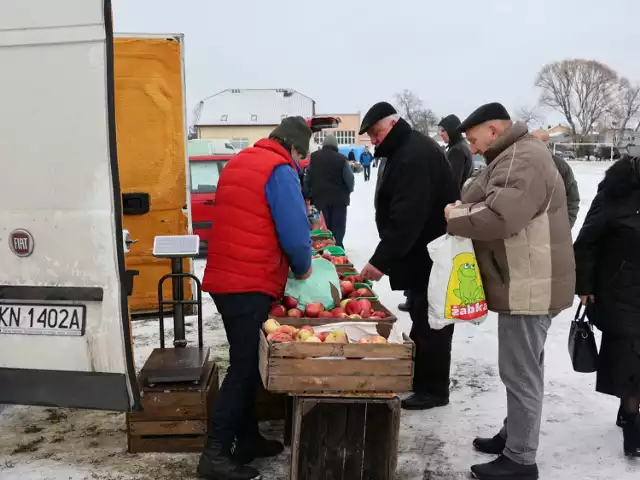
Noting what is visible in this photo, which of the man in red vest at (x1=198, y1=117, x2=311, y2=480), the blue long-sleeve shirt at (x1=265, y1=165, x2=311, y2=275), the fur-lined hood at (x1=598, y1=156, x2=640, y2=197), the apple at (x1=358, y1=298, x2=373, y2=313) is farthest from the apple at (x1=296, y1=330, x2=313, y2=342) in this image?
the fur-lined hood at (x1=598, y1=156, x2=640, y2=197)

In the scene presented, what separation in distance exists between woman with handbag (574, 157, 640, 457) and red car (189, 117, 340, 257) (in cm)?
647

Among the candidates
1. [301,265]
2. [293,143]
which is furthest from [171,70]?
[301,265]

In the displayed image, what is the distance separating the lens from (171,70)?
5449mm

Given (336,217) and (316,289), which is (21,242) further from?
(336,217)

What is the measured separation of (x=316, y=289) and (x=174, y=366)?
1056 mm

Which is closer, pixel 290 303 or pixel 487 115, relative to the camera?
pixel 487 115

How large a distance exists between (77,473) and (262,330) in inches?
55.3

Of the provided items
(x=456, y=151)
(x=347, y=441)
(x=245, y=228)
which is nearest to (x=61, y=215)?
(x=245, y=228)

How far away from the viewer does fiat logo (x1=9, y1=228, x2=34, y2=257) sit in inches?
129

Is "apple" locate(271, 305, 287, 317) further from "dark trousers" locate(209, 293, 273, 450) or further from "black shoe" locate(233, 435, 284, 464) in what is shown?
"black shoe" locate(233, 435, 284, 464)

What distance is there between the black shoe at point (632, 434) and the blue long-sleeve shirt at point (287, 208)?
7.41 feet

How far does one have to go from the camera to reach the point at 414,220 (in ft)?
14.8

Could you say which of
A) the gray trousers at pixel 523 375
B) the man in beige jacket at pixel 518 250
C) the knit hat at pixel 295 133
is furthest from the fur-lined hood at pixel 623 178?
the knit hat at pixel 295 133

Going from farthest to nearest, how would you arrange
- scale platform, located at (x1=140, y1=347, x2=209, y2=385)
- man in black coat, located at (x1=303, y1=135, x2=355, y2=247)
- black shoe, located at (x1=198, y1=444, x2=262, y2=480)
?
man in black coat, located at (x1=303, y1=135, x2=355, y2=247) < scale platform, located at (x1=140, y1=347, x2=209, y2=385) < black shoe, located at (x1=198, y1=444, x2=262, y2=480)
